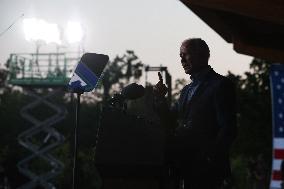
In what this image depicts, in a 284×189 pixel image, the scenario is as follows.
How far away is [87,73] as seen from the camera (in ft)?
16.4

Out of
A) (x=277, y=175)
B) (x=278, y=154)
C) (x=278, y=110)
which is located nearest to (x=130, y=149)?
(x=278, y=110)

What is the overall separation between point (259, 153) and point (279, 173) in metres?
29.2

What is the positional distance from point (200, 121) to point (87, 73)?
1795mm

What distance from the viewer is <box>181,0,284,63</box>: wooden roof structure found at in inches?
236

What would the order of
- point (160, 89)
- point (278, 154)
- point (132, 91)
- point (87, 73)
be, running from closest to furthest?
point (160, 89)
point (132, 91)
point (87, 73)
point (278, 154)

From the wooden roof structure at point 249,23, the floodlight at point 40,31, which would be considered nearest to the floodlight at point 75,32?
the floodlight at point 40,31

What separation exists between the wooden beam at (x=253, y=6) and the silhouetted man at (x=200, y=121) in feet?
8.24

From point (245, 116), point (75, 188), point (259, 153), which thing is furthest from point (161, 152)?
point (259, 153)

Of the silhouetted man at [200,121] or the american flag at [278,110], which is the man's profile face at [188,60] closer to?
the silhouetted man at [200,121]

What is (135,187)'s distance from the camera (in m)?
3.24

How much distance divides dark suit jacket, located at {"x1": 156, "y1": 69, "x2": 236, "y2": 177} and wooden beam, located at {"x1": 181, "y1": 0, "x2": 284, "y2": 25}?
100 inches

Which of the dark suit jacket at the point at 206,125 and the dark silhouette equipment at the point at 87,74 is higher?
the dark silhouette equipment at the point at 87,74

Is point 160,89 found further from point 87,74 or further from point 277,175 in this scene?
point 277,175

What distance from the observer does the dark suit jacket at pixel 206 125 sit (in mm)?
3314
